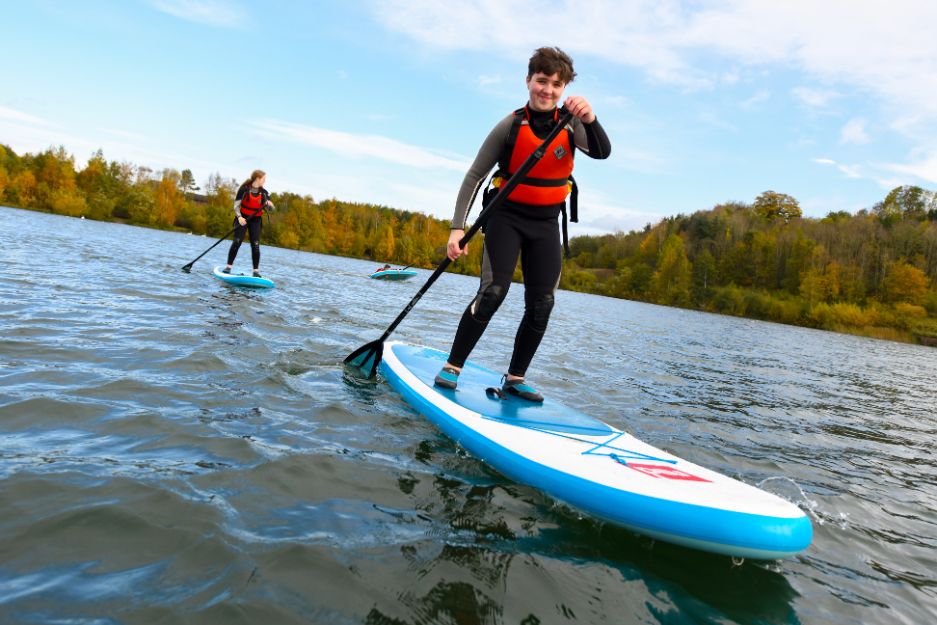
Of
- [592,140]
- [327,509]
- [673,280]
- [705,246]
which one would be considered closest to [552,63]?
[592,140]

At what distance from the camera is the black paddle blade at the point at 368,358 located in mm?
5820

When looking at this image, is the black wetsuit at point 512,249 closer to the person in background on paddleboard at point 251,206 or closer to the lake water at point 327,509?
the lake water at point 327,509

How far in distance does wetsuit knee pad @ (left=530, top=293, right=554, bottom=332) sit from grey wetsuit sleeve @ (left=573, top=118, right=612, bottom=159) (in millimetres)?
1191

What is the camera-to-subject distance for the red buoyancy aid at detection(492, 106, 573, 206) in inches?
169

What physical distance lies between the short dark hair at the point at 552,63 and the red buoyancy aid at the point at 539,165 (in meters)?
0.30

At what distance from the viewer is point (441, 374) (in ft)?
15.7

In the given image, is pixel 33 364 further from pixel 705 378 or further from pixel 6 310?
pixel 705 378

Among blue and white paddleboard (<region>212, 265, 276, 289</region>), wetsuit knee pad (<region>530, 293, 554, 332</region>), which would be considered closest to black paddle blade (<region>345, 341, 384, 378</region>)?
wetsuit knee pad (<region>530, 293, 554, 332</region>)

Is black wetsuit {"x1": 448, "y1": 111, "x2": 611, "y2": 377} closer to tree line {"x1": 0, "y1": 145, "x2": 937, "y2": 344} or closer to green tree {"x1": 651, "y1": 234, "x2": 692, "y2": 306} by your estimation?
tree line {"x1": 0, "y1": 145, "x2": 937, "y2": 344}

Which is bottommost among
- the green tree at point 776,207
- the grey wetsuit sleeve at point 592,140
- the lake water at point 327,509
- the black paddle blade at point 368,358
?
the lake water at point 327,509

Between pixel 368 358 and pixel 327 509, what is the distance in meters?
3.17

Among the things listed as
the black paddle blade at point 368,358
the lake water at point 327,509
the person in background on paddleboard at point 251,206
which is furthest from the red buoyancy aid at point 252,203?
the black paddle blade at point 368,358

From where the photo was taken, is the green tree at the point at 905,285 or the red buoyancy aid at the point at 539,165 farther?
the green tree at the point at 905,285

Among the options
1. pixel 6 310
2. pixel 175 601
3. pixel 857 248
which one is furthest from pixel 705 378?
pixel 857 248
